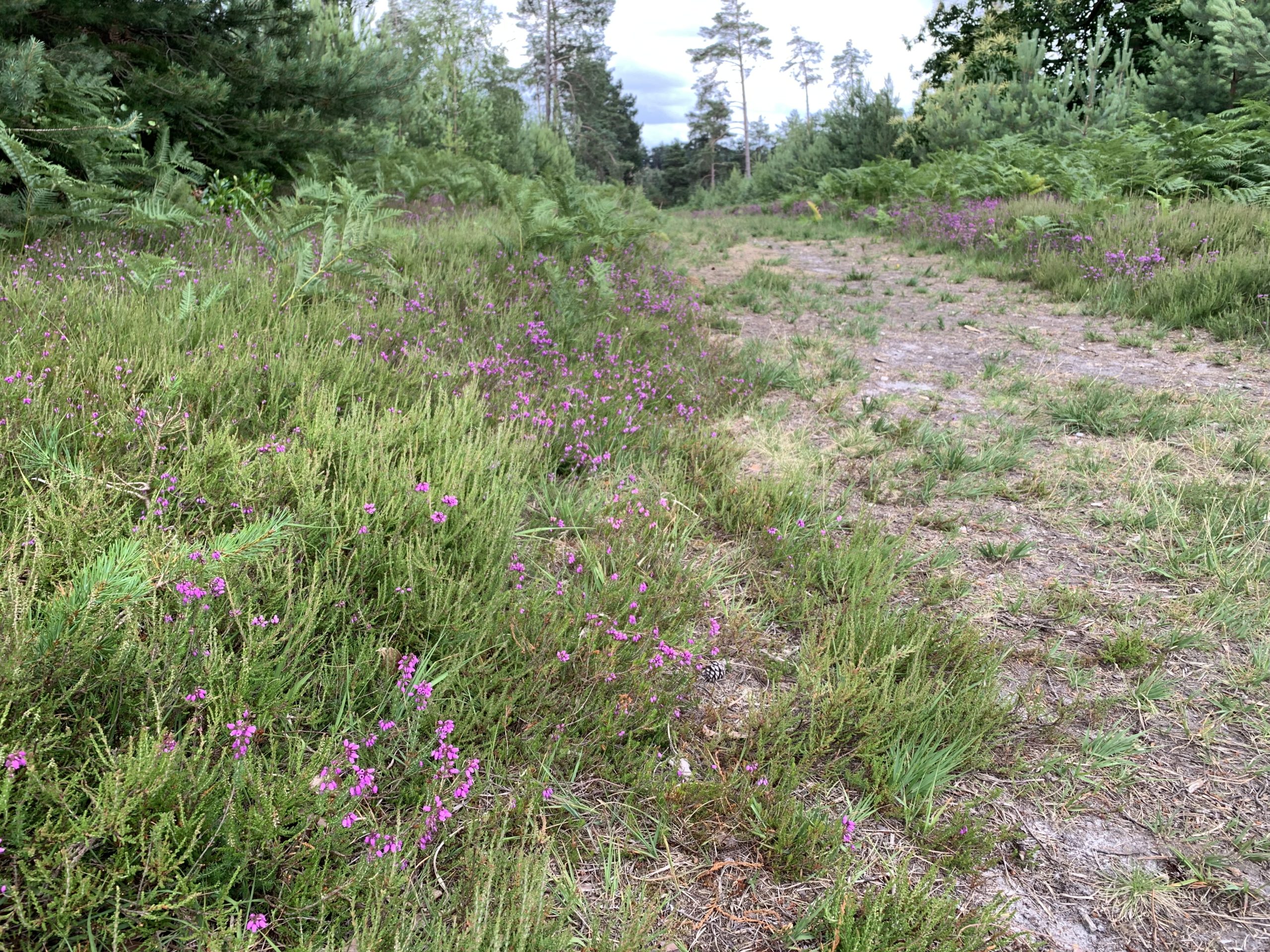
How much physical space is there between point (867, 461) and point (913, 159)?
17983 millimetres

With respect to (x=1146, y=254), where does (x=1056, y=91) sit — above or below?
above

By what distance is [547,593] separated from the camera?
2.24 m

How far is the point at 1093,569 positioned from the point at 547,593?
7.67ft

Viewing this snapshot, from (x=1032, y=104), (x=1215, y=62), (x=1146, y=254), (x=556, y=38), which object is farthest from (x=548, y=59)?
(x=1146, y=254)

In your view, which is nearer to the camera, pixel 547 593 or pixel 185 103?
pixel 547 593

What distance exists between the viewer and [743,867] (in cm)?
167

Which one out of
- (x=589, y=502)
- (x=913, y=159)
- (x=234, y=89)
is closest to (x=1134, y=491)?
(x=589, y=502)

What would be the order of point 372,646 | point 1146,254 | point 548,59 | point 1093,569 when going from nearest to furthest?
point 372,646 → point 1093,569 → point 1146,254 → point 548,59

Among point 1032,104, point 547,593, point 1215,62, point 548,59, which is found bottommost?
point 547,593

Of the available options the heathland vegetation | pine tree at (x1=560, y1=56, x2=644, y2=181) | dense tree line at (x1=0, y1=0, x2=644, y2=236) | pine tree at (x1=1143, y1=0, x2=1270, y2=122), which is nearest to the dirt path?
→ the heathland vegetation

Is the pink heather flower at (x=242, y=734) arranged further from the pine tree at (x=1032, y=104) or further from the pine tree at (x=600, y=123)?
the pine tree at (x=600, y=123)

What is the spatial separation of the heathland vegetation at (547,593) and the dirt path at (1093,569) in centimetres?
2

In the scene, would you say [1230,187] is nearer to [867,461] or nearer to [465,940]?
[867,461]

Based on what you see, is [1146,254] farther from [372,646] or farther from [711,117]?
[711,117]
